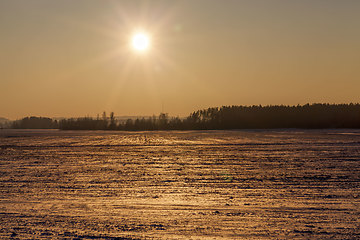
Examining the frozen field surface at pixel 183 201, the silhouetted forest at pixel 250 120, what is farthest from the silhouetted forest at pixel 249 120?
the frozen field surface at pixel 183 201

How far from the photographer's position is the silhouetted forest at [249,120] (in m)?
69.9

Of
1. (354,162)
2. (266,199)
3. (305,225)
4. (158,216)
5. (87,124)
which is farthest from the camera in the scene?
(87,124)

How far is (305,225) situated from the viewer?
23.2 feet

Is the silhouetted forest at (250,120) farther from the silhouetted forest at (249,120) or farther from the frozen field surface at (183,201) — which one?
the frozen field surface at (183,201)

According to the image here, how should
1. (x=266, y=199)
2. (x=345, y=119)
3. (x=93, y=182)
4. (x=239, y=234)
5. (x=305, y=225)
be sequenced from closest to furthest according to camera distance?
(x=239, y=234)
(x=305, y=225)
(x=266, y=199)
(x=93, y=182)
(x=345, y=119)

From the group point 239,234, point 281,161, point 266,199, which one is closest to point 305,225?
point 239,234

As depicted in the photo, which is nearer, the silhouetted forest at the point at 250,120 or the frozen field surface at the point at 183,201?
the frozen field surface at the point at 183,201

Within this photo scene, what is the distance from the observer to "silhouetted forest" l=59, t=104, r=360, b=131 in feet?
229

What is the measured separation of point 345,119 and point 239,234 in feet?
221

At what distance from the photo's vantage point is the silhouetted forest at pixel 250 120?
229ft

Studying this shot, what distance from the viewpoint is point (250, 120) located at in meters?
76.4

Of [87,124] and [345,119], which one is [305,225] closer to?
[345,119]

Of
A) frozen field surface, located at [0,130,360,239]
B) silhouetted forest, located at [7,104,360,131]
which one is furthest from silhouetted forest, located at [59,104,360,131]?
frozen field surface, located at [0,130,360,239]

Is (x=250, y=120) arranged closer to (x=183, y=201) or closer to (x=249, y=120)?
(x=249, y=120)
